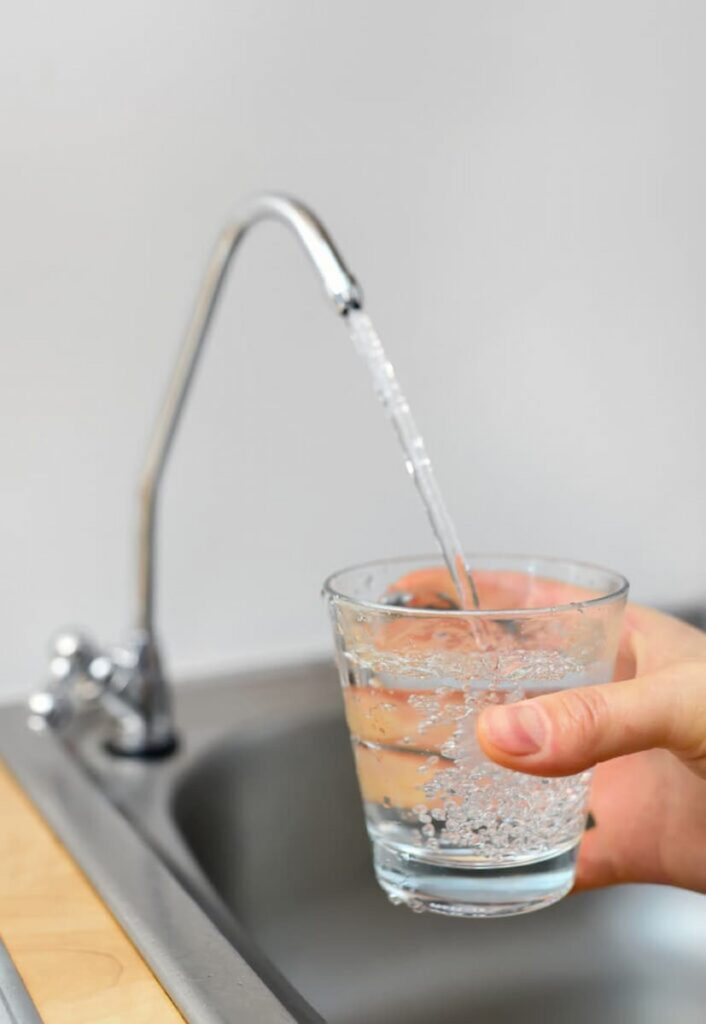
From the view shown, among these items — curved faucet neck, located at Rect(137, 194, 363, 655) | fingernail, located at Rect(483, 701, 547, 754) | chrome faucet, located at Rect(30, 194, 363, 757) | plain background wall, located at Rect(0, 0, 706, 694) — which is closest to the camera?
fingernail, located at Rect(483, 701, 547, 754)

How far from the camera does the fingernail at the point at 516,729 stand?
521 millimetres

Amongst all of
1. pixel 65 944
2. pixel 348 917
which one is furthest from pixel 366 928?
pixel 65 944

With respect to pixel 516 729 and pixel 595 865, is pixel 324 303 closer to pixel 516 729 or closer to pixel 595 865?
pixel 595 865

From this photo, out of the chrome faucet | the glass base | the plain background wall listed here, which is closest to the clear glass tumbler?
the glass base

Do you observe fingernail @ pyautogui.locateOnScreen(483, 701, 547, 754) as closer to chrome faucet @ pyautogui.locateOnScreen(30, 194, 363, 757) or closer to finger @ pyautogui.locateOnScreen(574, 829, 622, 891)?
finger @ pyautogui.locateOnScreen(574, 829, 622, 891)

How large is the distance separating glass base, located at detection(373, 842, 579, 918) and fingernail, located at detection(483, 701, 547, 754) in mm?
94

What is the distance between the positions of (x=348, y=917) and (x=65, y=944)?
0.45m

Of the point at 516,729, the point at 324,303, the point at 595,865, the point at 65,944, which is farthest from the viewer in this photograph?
the point at 324,303

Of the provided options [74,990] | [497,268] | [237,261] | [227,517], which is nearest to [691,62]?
[497,268]

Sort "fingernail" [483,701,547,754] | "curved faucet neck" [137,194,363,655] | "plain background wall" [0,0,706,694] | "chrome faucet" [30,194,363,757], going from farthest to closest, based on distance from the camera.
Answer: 1. "plain background wall" [0,0,706,694]
2. "chrome faucet" [30,194,363,757]
3. "curved faucet neck" [137,194,363,655]
4. "fingernail" [483,701,547,754]

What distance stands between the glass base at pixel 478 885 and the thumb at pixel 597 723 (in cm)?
8

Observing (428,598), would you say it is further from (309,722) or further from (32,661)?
(32,661)

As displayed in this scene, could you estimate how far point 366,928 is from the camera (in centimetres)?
107

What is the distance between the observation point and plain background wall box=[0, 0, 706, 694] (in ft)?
3.53
